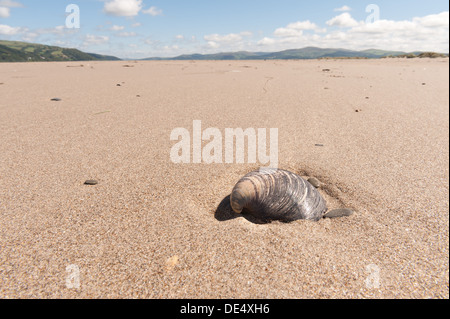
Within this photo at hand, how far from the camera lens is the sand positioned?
1.74m

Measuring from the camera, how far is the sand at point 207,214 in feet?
5.70

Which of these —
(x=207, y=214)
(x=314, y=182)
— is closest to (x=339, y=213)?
(x=314, y=182)

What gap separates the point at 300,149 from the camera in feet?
12.2

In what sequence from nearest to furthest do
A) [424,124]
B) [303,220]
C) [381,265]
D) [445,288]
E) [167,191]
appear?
[445,288] < [381,265] < [303,220] < [167,191] < [424,124]

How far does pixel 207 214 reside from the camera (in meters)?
2.46

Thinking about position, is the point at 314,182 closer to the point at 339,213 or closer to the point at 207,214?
the point at 339,213

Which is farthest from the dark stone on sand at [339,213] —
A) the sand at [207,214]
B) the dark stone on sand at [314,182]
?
the dark stone on sand at [314,182]

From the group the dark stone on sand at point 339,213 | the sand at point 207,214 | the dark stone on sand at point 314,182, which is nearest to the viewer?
the sand at point 207,214

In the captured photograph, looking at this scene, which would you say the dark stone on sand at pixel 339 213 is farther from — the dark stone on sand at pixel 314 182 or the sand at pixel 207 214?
the dark stone on sand at pixel 314 182

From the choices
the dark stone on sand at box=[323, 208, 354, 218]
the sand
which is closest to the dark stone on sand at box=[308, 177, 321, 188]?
the sand

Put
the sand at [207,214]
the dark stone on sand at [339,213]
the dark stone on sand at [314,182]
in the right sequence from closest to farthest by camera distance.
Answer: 1. the sand at [207,214]
2. the dark stone on sand at [339,213]
3. the dark stone on sand at [314,182]

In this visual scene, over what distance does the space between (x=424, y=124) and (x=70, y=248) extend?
5434 millimetres
